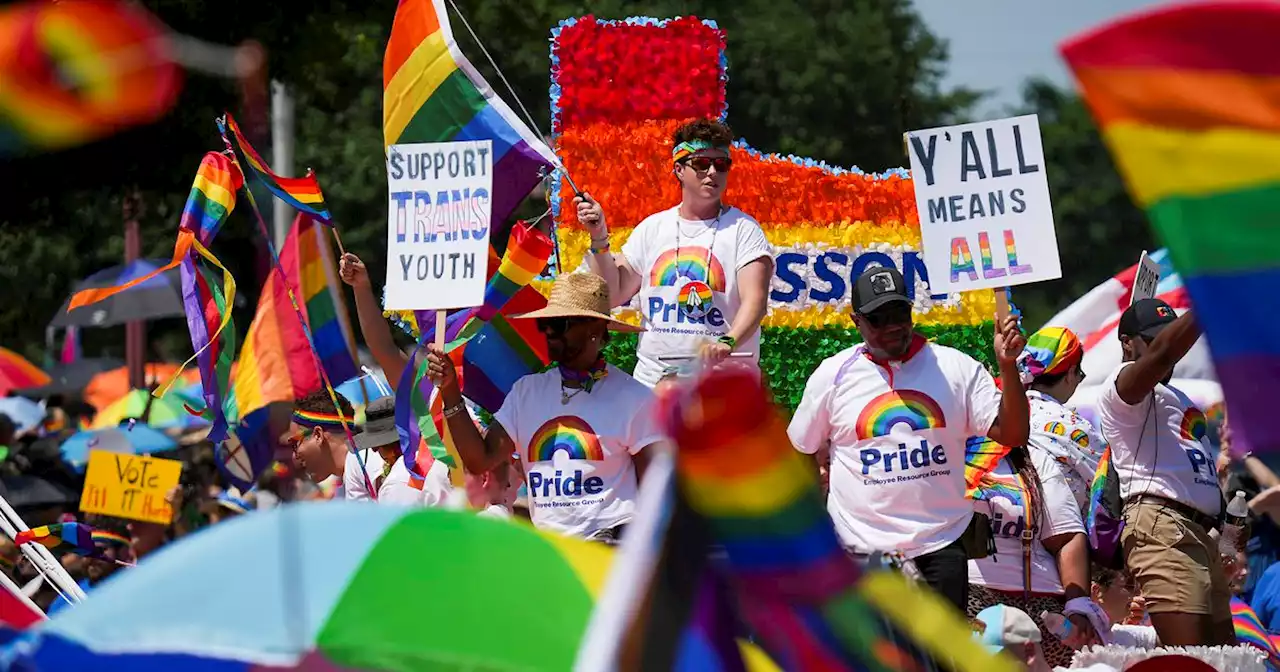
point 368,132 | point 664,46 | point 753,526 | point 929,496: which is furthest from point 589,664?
point 368,132

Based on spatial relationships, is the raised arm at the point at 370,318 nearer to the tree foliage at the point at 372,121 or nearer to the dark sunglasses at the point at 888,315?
the tree foliage at the point at 372,121

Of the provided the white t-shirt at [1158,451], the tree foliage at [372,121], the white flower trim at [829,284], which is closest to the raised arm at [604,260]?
the tree foliage at [372,121]

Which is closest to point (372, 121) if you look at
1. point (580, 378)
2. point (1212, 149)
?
point (580, 378)

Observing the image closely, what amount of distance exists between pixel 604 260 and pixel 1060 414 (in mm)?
1919

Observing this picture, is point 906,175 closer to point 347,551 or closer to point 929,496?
point 929,496

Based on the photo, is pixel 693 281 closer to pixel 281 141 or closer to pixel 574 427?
pixel 574 427

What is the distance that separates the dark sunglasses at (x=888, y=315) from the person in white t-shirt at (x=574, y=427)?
801 millimetres

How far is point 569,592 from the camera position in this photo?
2740 mm

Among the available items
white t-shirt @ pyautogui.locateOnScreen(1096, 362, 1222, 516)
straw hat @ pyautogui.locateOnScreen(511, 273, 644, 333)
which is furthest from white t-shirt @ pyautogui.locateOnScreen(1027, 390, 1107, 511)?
straw hat @ pyautogui.locateOnScreen(511, 273, 644, 333)

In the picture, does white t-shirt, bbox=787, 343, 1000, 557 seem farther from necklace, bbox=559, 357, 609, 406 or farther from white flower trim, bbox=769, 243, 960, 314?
white flower trim, bbox=769, 243, 960, 314

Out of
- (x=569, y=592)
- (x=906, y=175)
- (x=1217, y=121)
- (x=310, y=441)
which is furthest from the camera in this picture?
(x=906, y=175)

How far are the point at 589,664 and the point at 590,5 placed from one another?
1512 centimetres

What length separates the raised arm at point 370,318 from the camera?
25.1ft

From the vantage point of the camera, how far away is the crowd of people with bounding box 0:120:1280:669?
6352mm
